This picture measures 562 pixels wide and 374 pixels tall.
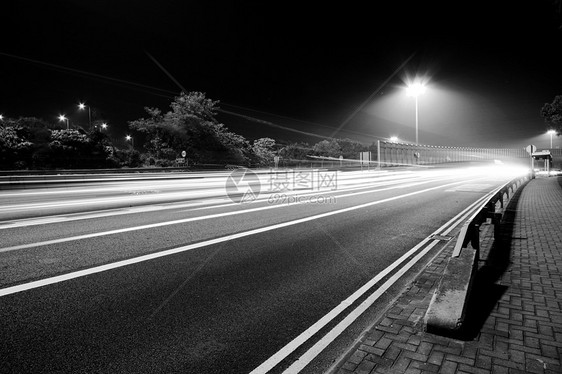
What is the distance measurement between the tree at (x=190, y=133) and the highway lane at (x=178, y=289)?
3158cm

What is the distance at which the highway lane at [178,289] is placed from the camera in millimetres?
2826

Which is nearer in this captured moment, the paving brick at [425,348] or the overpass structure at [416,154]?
the paving brick at [425,348]

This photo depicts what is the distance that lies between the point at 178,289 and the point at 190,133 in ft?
125

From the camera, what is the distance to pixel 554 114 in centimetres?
2622

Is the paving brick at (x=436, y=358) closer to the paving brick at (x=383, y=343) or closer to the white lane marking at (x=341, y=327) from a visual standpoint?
the paving brick at (x=383, y=343)

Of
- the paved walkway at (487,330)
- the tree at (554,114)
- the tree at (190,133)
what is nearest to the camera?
the paved walkway at (487,330)

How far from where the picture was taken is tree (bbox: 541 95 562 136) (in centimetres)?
2555

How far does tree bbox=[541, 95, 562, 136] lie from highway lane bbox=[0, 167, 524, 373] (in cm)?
2613

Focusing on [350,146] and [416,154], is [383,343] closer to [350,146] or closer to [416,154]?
[416,154]

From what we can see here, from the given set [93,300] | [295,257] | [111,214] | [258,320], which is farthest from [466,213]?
[111,214]

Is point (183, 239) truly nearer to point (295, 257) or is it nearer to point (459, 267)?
point (295, 257)

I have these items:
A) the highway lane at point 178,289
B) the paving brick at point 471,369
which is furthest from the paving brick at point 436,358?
the highway lane at point 178,289

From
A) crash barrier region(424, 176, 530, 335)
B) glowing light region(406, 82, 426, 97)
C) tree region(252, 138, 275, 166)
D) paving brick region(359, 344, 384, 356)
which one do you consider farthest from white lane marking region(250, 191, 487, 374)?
tree region(252, 138, 275, 166)

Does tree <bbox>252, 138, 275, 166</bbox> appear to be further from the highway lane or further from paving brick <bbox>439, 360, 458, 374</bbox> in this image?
paving brick <bbox>439, 360, 458, 374</bbox>
